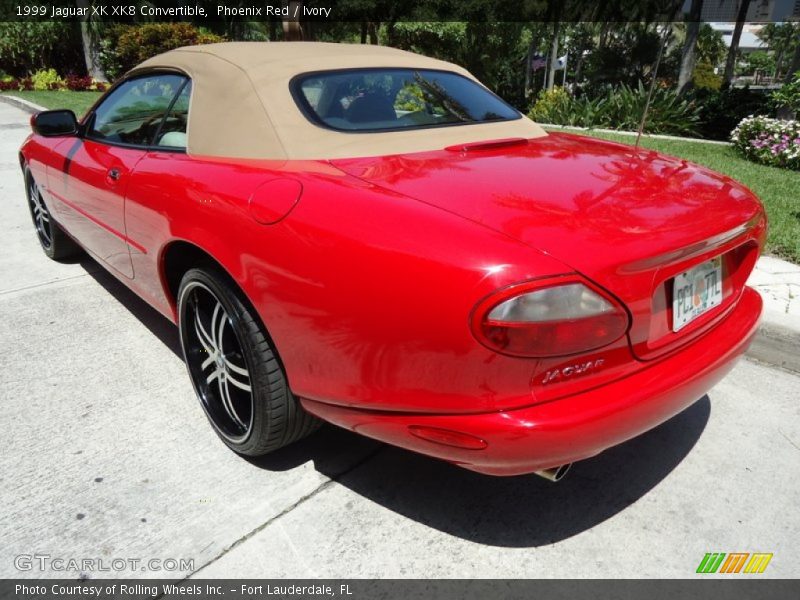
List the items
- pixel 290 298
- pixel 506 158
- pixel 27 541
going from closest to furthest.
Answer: pixel 290 298, pixel 27 541, pixel 506 158

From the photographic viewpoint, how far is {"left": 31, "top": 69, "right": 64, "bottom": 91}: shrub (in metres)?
17.8

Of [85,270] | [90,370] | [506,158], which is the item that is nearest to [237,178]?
[506,158]

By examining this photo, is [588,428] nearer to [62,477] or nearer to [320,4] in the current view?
[62,477]

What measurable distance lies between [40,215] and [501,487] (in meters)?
3.90

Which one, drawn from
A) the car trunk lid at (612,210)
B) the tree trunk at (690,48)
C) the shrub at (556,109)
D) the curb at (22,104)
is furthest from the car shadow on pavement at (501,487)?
the tree trunk at (690,48)

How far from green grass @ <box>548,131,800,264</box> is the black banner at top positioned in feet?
40.1

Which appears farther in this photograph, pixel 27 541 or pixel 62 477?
pixel 62 477

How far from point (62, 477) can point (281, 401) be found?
0.92 meters

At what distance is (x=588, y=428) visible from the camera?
5.04ft

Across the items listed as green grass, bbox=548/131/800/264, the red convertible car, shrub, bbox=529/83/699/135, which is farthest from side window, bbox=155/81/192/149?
shrub, bbox=529/83/699/135

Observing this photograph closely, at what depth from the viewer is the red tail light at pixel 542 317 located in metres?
1.42

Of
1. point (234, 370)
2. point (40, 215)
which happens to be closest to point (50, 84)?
point (40, 215)

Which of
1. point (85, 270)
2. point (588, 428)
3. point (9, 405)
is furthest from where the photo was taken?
point (85, 270)

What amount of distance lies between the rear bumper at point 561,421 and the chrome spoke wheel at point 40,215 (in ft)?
11.0
